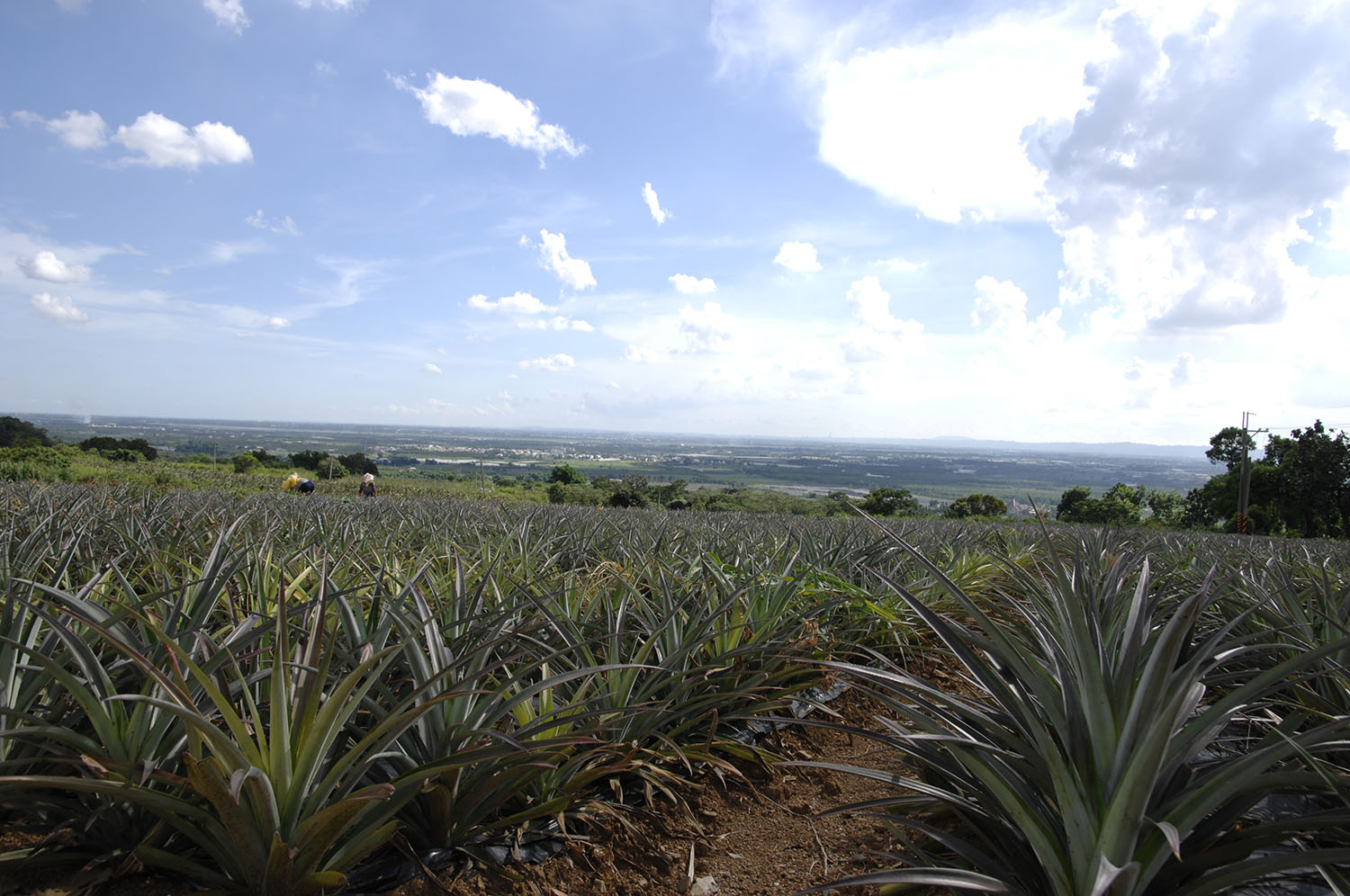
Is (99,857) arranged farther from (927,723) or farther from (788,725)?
(788,725)

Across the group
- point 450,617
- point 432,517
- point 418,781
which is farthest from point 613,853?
point 432,517

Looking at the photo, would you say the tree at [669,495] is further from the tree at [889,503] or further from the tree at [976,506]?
the tree at [976,506]

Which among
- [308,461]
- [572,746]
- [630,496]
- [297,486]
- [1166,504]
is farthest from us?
[308,461]

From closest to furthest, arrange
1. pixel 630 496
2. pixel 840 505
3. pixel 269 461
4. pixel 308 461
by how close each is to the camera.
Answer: pixel 840 505 → pixel 630 496 → pixel 269 461 → pixel 308 461

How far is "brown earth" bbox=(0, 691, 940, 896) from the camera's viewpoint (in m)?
1.58

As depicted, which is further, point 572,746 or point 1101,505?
point 1101,505

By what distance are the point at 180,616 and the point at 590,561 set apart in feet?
9.35

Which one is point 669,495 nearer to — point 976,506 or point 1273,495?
point 976,506

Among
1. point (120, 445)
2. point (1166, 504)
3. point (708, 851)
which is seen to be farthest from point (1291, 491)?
point (120, 445)

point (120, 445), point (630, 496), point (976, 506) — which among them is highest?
point (120, 445)

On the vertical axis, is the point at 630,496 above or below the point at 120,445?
below

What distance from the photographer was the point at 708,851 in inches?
78.4

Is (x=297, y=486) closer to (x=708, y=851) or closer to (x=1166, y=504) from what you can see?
(x=708, y=851)

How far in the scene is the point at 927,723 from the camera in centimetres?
161
